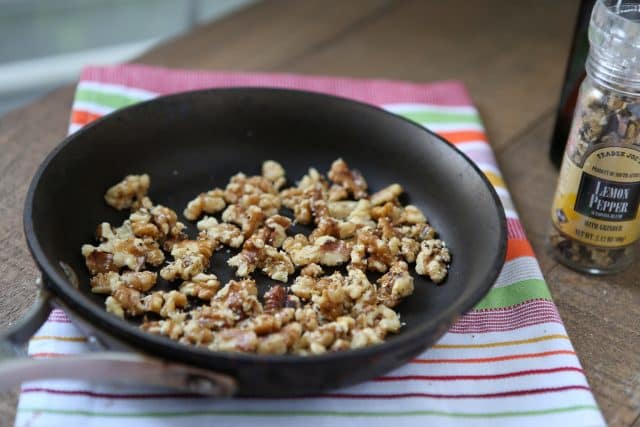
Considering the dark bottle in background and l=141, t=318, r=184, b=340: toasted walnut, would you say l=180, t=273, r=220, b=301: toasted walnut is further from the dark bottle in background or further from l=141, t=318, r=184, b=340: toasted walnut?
the dark bottle in background

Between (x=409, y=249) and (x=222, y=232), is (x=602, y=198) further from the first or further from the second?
(x=222, y=232)

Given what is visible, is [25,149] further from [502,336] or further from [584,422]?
[584,422]

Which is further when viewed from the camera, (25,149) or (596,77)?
(25,149)

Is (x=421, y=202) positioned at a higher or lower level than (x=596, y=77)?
lower

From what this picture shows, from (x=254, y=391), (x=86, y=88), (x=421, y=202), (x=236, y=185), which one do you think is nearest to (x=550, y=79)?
(x=421, y=202)

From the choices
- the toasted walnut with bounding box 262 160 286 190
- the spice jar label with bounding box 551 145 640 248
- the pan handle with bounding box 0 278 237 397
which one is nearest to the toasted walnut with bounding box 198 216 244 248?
the toasted walnut with bounding box 262 160 286 190

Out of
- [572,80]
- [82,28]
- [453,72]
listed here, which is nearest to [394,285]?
[572,80]
